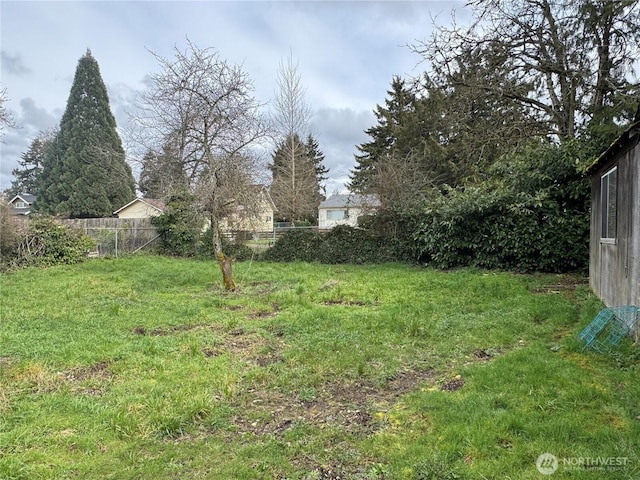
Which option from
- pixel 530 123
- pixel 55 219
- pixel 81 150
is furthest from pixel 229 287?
pixel 81 150

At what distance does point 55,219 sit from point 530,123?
1614 centimetres

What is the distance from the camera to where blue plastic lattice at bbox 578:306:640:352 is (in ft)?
13.9

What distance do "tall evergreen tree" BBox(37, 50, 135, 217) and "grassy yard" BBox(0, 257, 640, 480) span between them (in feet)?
79.8

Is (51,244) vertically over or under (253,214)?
under

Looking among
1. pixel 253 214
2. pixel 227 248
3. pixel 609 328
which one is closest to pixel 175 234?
pixel 227 248

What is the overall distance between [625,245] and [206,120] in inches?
357

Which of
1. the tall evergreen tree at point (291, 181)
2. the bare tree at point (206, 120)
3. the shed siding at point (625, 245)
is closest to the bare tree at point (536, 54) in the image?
the shed siding at point (625, 245)

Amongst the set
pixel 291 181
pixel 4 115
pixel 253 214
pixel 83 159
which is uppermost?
pixel 83 159

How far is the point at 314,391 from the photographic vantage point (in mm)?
3660

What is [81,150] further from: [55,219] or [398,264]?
[398,264]

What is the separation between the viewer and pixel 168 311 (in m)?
6.83

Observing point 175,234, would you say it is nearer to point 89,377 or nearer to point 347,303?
point 347,303

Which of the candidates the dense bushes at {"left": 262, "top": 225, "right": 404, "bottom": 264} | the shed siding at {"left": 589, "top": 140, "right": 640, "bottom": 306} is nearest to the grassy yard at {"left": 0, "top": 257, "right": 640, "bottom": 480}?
the shed siding at {"left": 589, "top": 140, "right": 640, "bottom": 306}

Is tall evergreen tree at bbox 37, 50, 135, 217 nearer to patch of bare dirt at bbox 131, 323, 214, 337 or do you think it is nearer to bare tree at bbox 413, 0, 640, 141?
patch of bare dirt at bbox 131, 323, 214, 337
